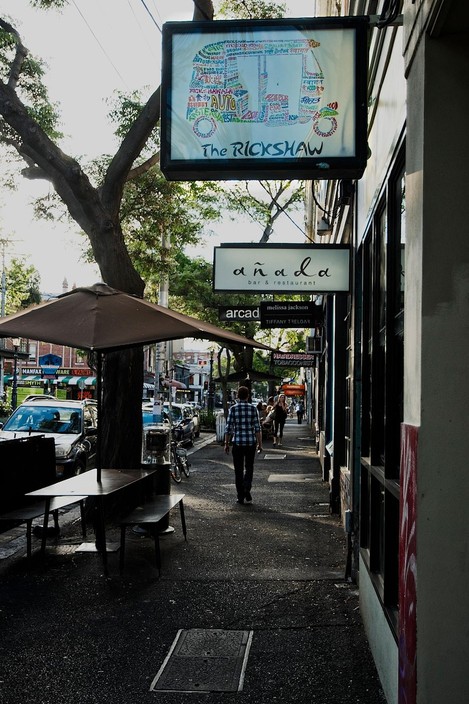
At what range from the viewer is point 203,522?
10883mm

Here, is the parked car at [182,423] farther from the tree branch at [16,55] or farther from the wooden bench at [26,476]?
the tree branch at [16,55]

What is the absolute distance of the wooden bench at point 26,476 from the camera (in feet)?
29.8

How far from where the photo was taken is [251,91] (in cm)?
569

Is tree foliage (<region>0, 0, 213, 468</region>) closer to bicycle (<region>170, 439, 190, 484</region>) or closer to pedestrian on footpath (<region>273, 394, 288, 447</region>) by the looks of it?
bicycle (<region>170, 439, 190, 484</region>)

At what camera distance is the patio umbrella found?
7883 millimetres

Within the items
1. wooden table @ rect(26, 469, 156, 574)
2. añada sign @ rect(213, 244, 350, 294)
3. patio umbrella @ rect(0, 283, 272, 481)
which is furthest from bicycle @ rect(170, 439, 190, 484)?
añada sign @ rect(213, 244, 350, 294)

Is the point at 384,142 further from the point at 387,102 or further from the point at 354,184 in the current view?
the point at 354,184

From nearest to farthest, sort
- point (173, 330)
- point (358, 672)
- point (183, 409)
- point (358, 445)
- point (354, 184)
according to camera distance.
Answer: point (358, 672)
point (358, 445)
point (173, 330)
point (354, 184)
point (183, 409)

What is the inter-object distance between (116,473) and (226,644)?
432cm

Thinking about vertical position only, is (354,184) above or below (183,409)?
above

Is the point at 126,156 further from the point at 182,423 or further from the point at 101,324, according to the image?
the point at 182,423

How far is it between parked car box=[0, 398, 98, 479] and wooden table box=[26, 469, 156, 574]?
528 centimetres

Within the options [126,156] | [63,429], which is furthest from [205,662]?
[63,429]

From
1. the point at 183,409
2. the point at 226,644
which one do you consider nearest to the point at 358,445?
the point at 226,644
